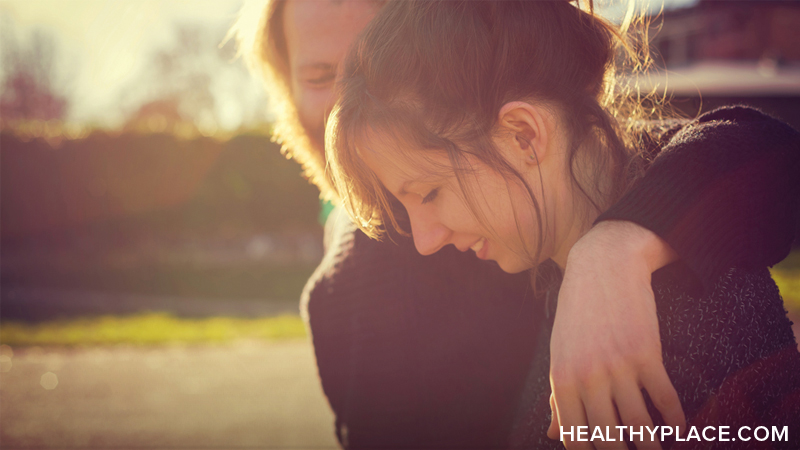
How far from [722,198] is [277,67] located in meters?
1.83

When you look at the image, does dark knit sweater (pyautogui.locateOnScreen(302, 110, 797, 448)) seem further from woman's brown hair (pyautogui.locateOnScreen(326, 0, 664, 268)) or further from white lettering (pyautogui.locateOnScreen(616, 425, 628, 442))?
white lettering (pyautogui.locateOnScreen(616, 425, 628, 442))

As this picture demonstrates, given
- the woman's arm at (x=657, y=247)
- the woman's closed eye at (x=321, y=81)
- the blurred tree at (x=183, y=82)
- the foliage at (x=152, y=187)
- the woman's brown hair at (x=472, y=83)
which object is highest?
the blurred tree at (x=183, y=82)

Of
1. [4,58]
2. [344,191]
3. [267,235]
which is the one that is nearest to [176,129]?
[267,235]

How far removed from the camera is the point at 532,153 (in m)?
1.34

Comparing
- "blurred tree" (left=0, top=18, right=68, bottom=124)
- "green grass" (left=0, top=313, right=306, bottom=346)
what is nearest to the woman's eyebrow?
"green grass" (left=0, top=313, right=306, bottom=346)

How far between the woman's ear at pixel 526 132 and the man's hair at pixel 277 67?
0.91 m

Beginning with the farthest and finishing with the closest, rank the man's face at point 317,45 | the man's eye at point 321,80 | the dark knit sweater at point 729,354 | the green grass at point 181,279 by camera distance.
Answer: the green grass at point 181,279, the man's eye at point 321,80, the man's face at point 317,45, the dark knit sweater at point 729,354

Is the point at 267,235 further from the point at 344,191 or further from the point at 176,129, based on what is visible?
the point at 344,191

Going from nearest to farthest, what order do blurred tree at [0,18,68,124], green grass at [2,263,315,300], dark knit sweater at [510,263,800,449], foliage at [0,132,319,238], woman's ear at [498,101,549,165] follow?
dark knit sweater at [510,263,800,449], woman's ear at [498,101,549,165], green grass at [2,263,315,300], foliage at [0,132,319,238], blurred tree at [0,18,68,124]

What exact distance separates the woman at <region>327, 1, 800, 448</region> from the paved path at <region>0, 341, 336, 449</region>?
2.51 metres

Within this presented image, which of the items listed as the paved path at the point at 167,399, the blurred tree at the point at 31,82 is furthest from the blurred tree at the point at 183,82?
the paved path at the point at 167,399

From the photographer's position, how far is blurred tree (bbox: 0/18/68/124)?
25156 mm

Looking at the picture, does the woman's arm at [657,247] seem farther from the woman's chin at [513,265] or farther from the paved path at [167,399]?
the paved path at [167,399]

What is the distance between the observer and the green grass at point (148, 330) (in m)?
5.99
